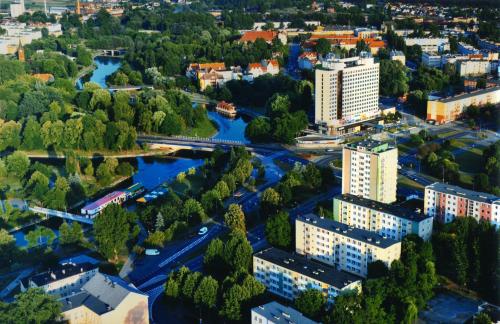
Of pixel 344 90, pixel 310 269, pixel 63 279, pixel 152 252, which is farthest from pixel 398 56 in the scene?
pixel 63 279

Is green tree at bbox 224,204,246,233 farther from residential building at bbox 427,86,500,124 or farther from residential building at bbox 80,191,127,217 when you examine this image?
residential building at bbox 427,86,500,124

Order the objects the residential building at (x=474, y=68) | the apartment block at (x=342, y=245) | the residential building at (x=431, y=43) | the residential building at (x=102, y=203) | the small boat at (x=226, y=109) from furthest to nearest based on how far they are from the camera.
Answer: the residential building at (x=431, y=43)
the residential building at (x=474, y=68)
the small boat at (x=226, y=109)
the residential building at (x=102, y=203)
the apartment block at (x=342, y=245)

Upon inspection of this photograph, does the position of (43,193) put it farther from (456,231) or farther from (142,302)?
(456,231)

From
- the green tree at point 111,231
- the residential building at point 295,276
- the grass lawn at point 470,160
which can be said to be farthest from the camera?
the grass lawn at point 470,160

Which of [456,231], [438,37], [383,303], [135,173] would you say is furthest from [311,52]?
[383,303]

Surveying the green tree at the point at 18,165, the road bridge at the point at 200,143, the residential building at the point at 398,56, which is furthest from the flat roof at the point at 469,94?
the green tree at the point at 18,165

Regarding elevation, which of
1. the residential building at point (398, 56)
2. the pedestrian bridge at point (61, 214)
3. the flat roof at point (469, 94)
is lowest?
the pedestrian bridge at point (61, 214)

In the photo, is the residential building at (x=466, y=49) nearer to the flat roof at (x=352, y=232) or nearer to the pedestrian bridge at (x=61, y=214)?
the flat roof at (x=352, y=232)

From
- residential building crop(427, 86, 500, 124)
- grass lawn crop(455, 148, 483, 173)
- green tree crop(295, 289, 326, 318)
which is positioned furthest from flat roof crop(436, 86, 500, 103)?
green tree crop(295, 289, 326, 318)
